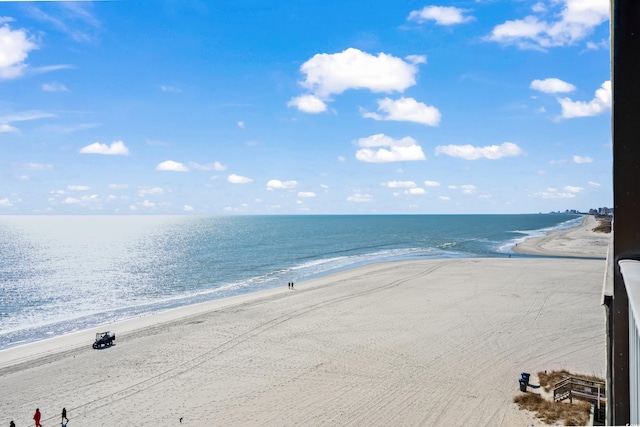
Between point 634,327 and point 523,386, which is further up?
point 634,327

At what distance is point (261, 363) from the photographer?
21453 mm

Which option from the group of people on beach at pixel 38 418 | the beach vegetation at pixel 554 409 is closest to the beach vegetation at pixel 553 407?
the beach vegetation at pixel 554 409

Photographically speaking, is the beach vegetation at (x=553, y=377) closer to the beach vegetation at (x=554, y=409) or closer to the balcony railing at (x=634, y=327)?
the beach vegetation at (x=554, y=409)

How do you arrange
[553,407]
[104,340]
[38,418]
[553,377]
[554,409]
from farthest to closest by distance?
[104,340]
[553,377]
[38,418]
[553,407]
[554,409]

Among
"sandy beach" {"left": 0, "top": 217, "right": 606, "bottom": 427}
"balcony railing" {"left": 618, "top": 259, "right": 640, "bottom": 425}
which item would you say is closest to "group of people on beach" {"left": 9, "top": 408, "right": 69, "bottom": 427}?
"sandy beach" {"left": 0, "top": 217, "right": 606, "bottom": 427}

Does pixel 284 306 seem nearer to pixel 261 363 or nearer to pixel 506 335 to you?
pixel 261 363

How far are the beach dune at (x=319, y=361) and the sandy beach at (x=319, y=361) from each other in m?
0.08

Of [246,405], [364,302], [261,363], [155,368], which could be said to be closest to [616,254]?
[246,405]

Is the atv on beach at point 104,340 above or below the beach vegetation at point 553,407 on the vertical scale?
below

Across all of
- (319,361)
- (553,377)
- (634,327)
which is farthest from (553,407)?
(634,327)

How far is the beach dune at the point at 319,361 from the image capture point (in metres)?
16.5

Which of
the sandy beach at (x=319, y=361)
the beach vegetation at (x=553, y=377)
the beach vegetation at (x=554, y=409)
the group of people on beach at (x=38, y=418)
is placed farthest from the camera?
the beach vegetation at (x=553, y=377)

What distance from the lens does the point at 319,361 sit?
70.1 feet

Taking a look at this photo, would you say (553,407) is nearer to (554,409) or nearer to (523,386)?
(554,409)
